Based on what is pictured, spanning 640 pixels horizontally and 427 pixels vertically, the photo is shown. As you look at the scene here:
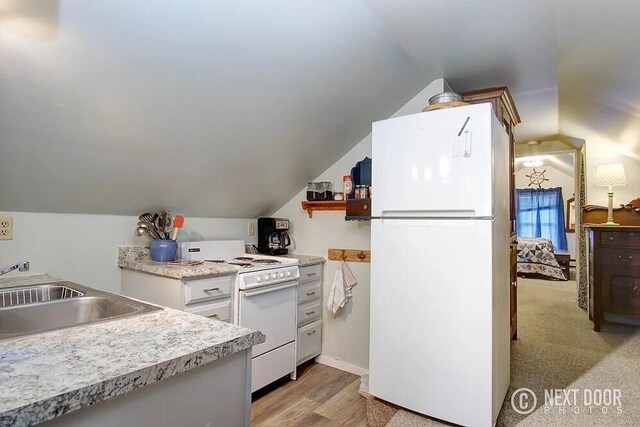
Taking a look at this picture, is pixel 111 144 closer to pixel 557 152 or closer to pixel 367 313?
pixel 367 313

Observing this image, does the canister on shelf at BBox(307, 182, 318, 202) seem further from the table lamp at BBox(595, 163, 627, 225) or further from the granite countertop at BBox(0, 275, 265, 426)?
the table lamp at BBox(595, 163, 627, 225)

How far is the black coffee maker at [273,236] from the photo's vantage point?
2.90 meters

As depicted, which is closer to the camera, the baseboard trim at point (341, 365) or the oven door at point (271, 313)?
the oven door at point (271, 313)

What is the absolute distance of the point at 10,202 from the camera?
1.69 meters

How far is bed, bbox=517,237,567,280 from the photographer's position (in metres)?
6.25

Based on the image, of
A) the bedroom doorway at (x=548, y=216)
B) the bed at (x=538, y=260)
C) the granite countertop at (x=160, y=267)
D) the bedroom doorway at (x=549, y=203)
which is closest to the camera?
the granite countertop at (x=160, y=267)

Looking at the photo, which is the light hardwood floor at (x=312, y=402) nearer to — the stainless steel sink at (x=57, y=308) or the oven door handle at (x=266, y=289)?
the oven door handle at (x=266, y=289)

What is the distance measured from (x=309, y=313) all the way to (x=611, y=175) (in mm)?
3435

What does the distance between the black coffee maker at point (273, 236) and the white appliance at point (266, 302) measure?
0.25 metres

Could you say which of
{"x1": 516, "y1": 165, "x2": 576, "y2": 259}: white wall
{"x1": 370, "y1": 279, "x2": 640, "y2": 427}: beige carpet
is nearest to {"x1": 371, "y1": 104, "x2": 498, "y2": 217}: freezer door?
{"x1": 370, "y1": 279, "x2": 640, "y2": 427}: beige carpet

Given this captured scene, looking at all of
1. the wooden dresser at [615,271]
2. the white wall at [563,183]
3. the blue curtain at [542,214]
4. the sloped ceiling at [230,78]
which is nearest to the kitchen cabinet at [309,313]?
the sloped ceiling at [230,78]

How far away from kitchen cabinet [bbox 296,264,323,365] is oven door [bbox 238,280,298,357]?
16 centimetres

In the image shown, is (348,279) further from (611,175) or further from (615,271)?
(611,175)

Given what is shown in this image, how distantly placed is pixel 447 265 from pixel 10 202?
2.14 m
